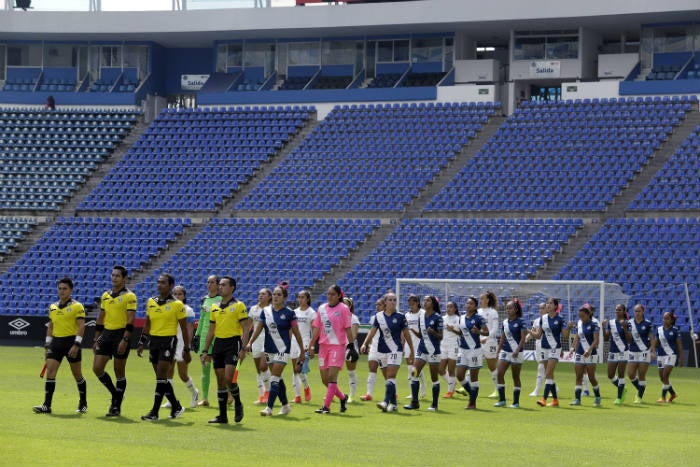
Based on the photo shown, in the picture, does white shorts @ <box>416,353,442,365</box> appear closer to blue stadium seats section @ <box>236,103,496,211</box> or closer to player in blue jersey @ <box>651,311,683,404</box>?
player in blue jersey @ <box>651,311,683,404</box>

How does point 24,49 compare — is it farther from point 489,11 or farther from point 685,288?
point 685,288

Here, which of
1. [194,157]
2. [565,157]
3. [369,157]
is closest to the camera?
[565,157]

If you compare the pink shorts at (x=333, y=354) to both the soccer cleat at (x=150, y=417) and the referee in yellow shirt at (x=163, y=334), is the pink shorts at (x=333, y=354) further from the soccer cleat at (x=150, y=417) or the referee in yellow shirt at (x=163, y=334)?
the soccer cleat at (x=150, y=417)

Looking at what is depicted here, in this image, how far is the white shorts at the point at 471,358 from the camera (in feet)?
73.7

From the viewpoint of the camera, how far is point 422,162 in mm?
48406

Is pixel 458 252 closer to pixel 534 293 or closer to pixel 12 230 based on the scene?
pixel 534 293

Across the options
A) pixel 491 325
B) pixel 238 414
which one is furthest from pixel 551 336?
pixel 238 414

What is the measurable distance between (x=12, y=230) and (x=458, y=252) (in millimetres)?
18164

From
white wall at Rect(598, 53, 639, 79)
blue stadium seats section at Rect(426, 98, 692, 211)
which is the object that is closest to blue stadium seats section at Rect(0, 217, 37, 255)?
blue stadium seats section at Rect(426, 98, 692, 211)

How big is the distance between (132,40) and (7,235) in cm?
1360

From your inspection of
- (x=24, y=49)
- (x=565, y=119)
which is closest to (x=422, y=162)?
(x=565, y=119)

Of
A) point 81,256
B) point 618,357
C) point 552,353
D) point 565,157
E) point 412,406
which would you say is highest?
point 565,157

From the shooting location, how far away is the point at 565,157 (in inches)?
1827

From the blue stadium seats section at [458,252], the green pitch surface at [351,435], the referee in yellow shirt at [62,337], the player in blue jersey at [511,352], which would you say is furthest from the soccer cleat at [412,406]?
the blue stadium seats section at [458,252]
